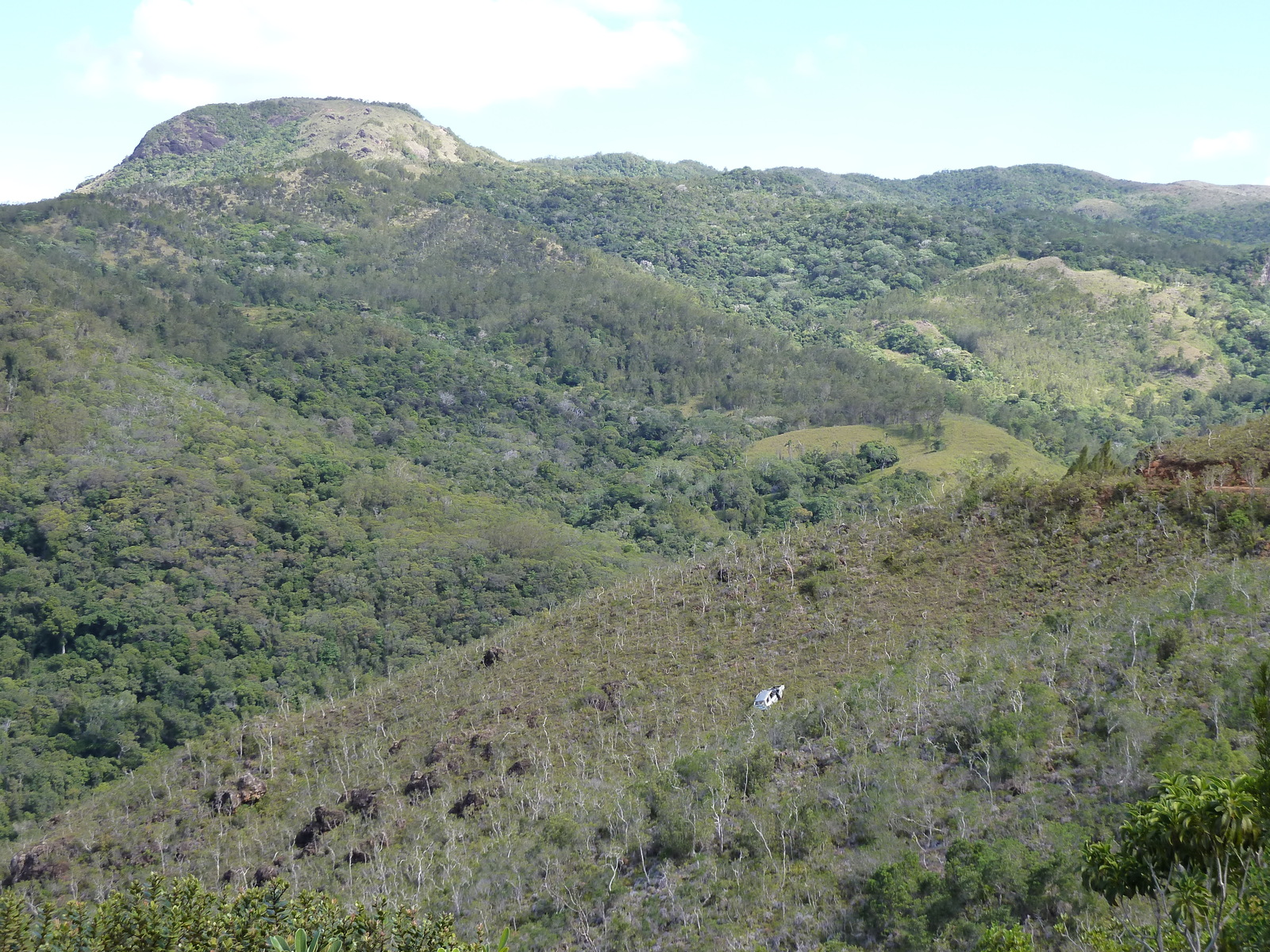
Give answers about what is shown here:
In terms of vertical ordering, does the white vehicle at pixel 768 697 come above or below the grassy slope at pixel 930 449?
above

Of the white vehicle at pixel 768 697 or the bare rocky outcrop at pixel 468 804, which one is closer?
the bare rocky outcrop at pixel 468 804

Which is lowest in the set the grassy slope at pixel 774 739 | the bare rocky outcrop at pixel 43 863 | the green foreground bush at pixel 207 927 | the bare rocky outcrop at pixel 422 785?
the bare rocky outcrop at pixel 43 863

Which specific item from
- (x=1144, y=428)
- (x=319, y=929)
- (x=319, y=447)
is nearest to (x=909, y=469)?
(x=1144, y=428)

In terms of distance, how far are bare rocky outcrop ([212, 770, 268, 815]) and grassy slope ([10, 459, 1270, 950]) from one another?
0.75m

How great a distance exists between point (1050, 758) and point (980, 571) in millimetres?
17782

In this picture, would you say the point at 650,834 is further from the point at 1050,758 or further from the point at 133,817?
the point at 133,817

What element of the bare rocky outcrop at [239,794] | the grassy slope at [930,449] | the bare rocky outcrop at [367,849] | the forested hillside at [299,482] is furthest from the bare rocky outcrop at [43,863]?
the grassy slope at [930,449]

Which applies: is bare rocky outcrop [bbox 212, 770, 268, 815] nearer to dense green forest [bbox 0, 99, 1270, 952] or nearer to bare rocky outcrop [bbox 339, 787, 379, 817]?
dense green forest [bbox 0, 99, 1270, 952]

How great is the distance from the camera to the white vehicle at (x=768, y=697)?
4856 cm

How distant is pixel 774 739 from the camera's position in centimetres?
4378

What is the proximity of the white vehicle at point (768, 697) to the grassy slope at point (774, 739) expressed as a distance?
0.68 m

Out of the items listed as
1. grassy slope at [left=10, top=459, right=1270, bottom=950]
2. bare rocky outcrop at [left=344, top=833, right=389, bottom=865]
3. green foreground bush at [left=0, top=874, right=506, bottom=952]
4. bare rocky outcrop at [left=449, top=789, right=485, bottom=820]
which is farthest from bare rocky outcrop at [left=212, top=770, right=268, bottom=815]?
green foreground bush at [left=0, top=874, right=506, bottom=952]

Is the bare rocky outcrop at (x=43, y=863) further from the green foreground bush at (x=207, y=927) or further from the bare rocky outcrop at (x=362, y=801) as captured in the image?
the green foreground bush at (x=207, y=927)

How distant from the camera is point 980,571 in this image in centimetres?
5328
